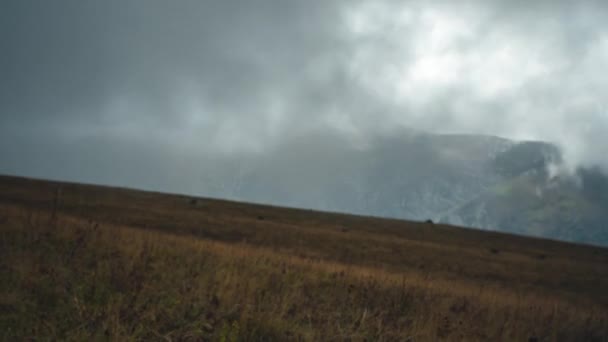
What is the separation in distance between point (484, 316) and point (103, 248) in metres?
9.25

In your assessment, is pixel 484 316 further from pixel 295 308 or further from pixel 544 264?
pixel 544 264

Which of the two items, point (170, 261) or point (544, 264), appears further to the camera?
point (544, 264)

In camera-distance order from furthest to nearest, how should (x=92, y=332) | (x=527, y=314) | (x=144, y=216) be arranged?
1. (x=144, y=216)
2. (x=527, y=314)
3. (x=92, y=332)

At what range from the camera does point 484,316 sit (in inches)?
410

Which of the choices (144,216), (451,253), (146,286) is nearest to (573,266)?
(451,253)

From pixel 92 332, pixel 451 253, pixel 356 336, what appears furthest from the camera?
pixel 451 253

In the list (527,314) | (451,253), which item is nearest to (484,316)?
(527,314)

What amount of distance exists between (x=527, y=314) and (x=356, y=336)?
7.29m

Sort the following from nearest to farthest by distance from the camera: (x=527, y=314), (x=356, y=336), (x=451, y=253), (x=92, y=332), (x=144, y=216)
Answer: (x=92, y=332) < (x=356, y=336) < (x=527, y=314) < (x=144, y=216) < (x=451, y=253)

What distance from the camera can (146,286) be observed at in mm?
6754

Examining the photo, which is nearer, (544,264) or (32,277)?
(32,277)

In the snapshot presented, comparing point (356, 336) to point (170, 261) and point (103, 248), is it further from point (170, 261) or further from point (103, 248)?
point (103, 248)

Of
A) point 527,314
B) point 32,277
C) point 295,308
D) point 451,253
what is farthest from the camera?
point 451,253

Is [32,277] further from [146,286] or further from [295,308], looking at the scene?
[295,308]
